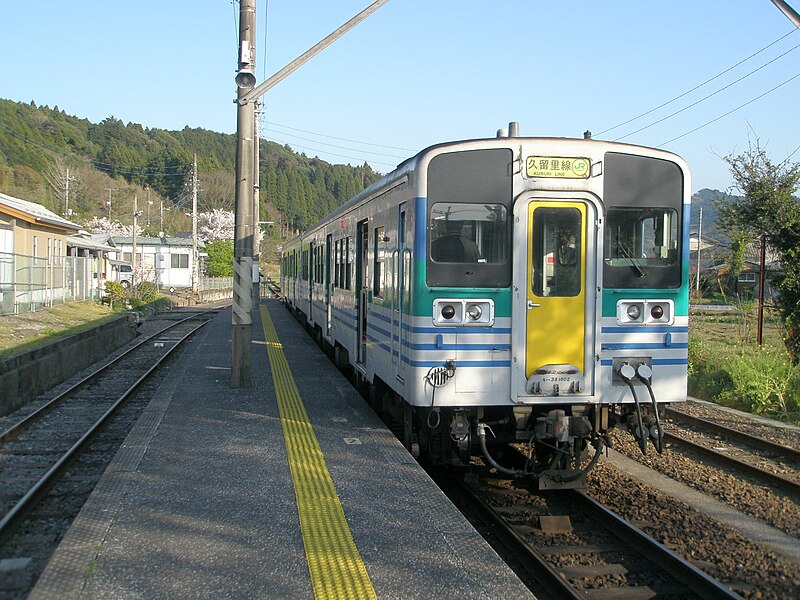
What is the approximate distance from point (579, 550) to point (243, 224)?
7.28 metres

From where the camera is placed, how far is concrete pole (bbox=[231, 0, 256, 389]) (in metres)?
11.1

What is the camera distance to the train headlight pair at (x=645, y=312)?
6578mm

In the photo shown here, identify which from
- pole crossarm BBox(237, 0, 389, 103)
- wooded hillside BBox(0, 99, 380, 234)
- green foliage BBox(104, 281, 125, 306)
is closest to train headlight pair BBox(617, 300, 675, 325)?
pole crossarm BBox(237, 0, 389, 103)

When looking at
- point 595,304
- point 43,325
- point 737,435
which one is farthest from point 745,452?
point 43,325

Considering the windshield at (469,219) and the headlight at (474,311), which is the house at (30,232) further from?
the headlight at (474,311)

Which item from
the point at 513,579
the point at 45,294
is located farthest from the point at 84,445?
the point at 45,294

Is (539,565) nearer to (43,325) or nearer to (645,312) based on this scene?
(645,312)

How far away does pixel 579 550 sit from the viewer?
5.57 metres

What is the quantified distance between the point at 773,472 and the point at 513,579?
4.72 m

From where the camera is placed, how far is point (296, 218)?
327 feet

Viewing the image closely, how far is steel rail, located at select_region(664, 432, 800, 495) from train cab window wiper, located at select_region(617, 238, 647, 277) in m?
2.47

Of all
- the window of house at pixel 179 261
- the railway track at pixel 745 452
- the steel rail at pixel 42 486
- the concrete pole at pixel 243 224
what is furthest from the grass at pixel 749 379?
the window of house at pixel 179 261

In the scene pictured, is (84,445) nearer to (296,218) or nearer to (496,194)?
(496,194)

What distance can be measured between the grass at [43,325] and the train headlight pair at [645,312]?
30.6 feet
